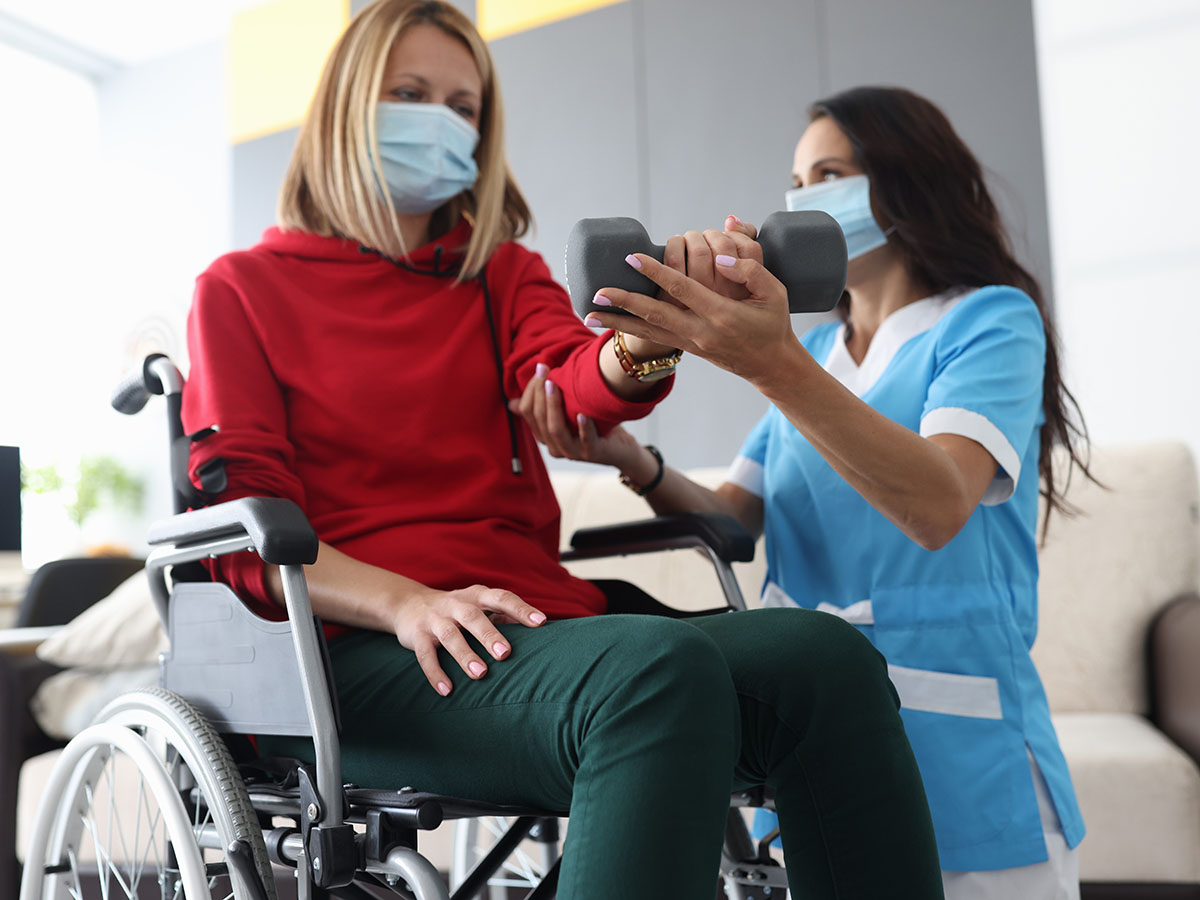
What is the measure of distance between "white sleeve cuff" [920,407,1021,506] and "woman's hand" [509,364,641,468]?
34 centimetres

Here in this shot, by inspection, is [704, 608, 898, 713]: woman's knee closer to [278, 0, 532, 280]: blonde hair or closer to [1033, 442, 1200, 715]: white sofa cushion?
[278, 0, 532, 280]: blonde hair

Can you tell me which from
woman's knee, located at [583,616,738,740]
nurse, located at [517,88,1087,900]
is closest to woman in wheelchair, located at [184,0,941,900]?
woman's knee, located at [583,616,738,740]

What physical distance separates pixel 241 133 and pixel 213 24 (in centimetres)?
81

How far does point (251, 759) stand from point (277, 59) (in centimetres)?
378

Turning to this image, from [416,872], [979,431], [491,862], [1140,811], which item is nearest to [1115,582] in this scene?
[1140,811]

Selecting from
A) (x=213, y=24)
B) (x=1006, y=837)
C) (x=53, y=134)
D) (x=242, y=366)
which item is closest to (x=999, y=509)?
(x=1006, y=837)

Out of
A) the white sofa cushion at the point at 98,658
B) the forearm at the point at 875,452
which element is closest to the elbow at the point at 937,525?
the forearm at the point at 875,452

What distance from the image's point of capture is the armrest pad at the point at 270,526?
0.80 meters

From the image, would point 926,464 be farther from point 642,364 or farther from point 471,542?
point 471,542

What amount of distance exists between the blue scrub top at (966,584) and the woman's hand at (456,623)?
1.53ft

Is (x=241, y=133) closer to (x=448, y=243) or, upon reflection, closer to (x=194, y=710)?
(x=448, y=243)

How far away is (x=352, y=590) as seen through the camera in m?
0.91

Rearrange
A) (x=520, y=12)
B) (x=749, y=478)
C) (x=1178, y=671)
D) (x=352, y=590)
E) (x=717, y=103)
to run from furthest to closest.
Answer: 1. (x=520, y=12)
2. (x=717, y=103)
3. (x=1178, y=671)
4. (x=749, y=478)
5. (x=352, y=590)

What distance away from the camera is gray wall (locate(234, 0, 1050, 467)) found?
9.09 feet
